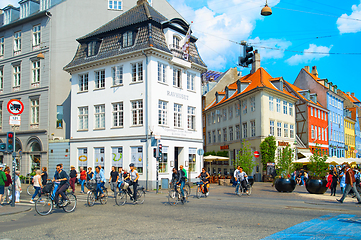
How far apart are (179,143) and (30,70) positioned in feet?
56.9

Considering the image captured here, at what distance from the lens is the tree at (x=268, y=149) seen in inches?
1528


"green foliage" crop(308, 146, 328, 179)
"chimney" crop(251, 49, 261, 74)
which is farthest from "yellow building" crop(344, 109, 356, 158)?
"green foliage" crop(308, 146, 328, 179)

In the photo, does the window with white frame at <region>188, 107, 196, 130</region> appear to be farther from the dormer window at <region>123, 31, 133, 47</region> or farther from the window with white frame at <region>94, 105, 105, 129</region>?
the dormer window at <region>123, 31, 133, 47</region>

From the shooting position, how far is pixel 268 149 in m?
39.2

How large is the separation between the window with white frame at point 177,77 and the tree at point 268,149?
14.5 m

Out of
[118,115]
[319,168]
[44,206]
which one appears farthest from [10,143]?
[319,168]

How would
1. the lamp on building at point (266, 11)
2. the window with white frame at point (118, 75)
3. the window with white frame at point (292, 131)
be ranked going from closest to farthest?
the lamp on building at point (266, 11), the window with white frame at point (118, 75), the window with white frame at point (292, 131)

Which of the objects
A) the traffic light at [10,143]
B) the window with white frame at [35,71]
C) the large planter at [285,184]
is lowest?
the large planter at [285,184]

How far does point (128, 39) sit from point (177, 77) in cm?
517

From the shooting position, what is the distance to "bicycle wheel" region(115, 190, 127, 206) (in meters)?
15.6

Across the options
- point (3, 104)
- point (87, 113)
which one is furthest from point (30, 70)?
point (87, 113)

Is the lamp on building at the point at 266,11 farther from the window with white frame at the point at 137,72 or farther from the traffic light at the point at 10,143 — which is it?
the window with white frame at the point at 137,72

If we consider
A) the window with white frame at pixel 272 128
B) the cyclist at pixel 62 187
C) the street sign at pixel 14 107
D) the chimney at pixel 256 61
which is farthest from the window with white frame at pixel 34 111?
the chimney at pixel 256 61

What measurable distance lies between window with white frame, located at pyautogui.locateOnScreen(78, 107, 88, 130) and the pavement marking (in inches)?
926
